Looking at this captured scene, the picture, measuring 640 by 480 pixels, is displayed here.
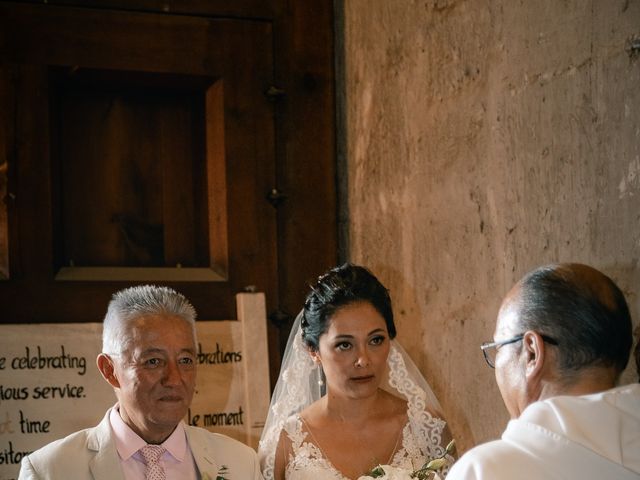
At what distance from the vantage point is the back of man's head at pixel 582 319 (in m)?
2.05

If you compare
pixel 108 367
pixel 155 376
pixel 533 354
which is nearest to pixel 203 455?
pixel 155 376

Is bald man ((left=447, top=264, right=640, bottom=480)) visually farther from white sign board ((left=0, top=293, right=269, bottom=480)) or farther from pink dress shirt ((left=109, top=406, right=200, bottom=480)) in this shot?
white sign board ((left=0, top=293, right=269, bottom=480))

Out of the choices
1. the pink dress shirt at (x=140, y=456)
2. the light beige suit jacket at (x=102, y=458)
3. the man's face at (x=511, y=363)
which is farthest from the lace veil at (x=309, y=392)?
the man's face at (x=511, y=363)

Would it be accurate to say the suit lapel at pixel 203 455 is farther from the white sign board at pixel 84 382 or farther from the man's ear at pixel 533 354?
the man's ear at pixel 533 354

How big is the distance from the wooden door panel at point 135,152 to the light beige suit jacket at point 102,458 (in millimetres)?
1321

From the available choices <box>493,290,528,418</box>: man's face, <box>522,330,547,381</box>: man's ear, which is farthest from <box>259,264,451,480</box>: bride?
<box>522,330,547,381</box>: man's ear

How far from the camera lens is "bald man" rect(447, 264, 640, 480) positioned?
1842 millimetres

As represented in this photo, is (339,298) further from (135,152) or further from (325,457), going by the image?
(135,152)

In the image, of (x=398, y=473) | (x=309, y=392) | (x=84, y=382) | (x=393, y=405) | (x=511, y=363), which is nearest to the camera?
(x=511, y=363)

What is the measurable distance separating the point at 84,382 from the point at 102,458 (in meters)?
1.29

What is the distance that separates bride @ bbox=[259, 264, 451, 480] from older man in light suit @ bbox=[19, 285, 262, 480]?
0.52 metres

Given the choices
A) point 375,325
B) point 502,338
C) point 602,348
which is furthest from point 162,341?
point 602,348

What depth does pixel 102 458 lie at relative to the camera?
3.01 metres

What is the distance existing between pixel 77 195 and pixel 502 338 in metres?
2.85
